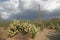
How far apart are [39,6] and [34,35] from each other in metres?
10.3

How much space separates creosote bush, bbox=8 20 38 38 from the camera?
2322cm

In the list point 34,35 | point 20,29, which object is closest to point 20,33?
point 20,29

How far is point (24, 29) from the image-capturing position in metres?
23.9

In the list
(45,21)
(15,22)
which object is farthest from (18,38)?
(45,21)

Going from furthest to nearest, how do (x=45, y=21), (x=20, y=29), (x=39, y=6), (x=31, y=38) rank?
(x=45, y=21) < (x=39, y=6) < (x=20, y=29) < (x=31, y=38)

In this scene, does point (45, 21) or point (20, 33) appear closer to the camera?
point (20, 33)

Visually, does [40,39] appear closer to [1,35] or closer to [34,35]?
[34,35]

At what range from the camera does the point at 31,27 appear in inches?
930

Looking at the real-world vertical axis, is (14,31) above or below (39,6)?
below

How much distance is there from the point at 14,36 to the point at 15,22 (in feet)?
6.63

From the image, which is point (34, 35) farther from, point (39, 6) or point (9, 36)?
point (39, 6)

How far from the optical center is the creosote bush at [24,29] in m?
23.2

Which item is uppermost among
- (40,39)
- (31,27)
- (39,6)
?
(39,6)

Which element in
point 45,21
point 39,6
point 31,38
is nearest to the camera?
point 31,38
